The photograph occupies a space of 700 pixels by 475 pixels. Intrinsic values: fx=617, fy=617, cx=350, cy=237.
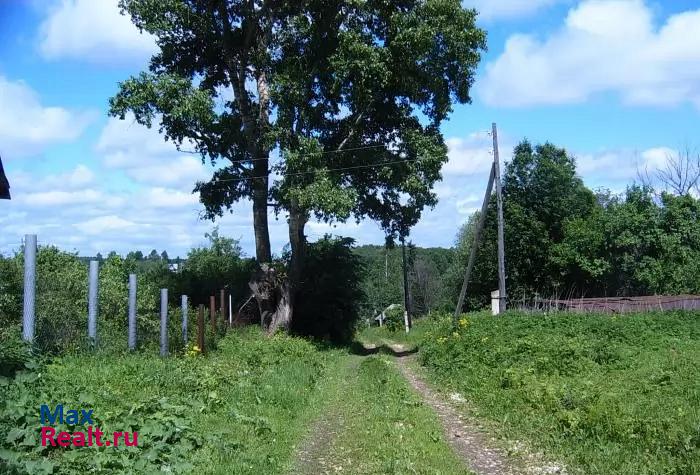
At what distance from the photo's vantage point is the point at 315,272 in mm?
31891

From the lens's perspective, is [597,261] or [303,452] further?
[597,261]

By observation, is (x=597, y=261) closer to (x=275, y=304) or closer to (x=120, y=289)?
(x=275, y=304)

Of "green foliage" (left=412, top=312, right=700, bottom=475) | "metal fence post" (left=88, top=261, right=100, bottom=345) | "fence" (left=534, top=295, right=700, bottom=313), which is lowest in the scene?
"green foliage" (left=412, top=312, right=700, bottom=475)

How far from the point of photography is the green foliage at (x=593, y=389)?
24.4ft

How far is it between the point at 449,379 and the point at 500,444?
7.38 m

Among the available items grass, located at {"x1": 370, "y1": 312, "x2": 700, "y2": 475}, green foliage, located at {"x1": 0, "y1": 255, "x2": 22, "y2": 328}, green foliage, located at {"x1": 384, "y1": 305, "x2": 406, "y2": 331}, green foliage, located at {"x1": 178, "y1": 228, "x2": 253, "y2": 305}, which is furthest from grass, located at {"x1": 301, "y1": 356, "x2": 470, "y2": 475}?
green foliage, located at {"x1": 384, "y1": 305, "x2": 406, "y2": 331}

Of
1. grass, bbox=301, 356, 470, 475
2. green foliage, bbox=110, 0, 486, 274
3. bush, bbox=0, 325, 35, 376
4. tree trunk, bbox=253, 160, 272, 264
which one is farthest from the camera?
tree trunk, bbox=253, 160, 272, 264

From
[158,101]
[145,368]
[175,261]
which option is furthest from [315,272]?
[145,368]

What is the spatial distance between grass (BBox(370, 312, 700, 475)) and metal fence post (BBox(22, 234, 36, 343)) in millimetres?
7312

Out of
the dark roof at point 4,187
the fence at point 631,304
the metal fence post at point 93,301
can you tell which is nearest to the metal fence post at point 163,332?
the metal fence post at point 93,301

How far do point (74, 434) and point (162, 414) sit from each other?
1.20 metres

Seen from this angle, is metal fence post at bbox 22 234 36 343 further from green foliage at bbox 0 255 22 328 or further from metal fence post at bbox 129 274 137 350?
metal fence post at bbox 129 274 137 350

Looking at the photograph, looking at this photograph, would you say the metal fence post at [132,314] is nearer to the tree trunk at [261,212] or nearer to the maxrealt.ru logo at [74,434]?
the maxrealt.ru logo at [74,434]

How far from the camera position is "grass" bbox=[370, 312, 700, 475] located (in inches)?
292
